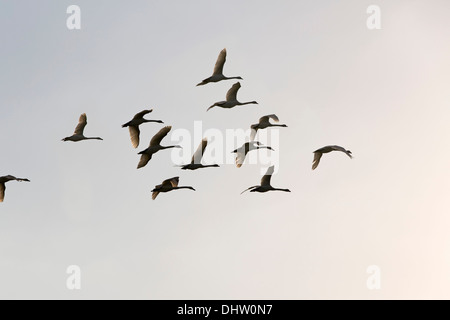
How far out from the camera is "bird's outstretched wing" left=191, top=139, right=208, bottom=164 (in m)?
59.5

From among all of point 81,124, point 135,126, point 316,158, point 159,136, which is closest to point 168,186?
point 159,136

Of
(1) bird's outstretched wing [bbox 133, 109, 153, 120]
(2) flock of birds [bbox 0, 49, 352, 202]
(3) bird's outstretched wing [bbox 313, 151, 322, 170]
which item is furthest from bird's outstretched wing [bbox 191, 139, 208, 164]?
(3) bird's outstretched wing [bbox 313, 151, 322, 170]

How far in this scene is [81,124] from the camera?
6341cm

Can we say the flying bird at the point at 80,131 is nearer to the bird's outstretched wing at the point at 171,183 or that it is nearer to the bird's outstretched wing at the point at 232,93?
the bird's outstretched wing at the point at 171,183

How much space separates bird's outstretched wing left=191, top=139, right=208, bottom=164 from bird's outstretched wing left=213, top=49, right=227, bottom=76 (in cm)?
438

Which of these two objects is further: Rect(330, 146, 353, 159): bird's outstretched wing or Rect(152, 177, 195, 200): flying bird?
Rect(152, 177, 195, 200): flying bird

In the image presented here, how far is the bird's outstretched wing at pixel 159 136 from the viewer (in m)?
61.5

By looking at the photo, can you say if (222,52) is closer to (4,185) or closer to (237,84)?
(237,84)

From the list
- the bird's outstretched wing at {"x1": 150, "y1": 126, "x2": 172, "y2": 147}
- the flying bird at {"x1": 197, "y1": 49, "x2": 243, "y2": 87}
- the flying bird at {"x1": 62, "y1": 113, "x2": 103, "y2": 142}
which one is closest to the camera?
the flying bird at {"x1": 197, "y1": 49, "x2": 243, "y2": 87}

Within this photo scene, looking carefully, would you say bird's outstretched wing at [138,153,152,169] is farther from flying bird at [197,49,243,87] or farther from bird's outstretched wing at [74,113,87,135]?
flying bird at [197,49,243,87]

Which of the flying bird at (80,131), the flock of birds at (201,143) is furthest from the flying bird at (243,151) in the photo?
the flying bird at (80,131)

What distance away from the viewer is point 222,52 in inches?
2341

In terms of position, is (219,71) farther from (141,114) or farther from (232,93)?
(141,114)

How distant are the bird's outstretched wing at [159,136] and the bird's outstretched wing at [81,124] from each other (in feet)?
16.0
